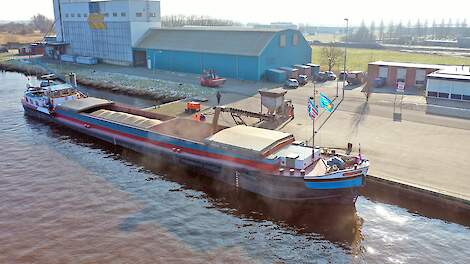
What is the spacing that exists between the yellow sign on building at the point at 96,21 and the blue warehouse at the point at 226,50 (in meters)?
10.2

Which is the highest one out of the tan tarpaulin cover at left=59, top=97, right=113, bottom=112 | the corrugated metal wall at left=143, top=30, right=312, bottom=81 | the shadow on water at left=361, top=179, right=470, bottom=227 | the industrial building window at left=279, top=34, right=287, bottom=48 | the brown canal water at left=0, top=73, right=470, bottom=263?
A: the industrial building window at left=279, top=34, right=287, bottom=48

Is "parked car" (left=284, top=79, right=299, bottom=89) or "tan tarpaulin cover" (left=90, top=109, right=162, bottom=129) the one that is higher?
"parked car" (left=284, top=79, right=299, bottom=89)

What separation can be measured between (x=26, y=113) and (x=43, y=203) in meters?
26.6

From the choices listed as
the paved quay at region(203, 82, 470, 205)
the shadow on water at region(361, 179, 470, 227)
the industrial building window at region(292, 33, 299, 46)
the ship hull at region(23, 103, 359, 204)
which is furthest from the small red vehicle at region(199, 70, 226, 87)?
the shadow on water at region(361, 179, 470, 227)

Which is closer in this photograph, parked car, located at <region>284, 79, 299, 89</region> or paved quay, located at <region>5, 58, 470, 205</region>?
paved quay, located at <region>5, 58, 470, 205</region>

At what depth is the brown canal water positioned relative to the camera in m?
20.8

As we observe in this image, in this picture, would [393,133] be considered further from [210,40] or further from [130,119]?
[210,40]

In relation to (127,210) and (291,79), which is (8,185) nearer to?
(127,210)

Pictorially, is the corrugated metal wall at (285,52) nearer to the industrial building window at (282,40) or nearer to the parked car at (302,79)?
the industrial building window at (282,40)

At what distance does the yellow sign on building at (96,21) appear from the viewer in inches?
3182

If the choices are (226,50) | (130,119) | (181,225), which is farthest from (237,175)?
(226,50)

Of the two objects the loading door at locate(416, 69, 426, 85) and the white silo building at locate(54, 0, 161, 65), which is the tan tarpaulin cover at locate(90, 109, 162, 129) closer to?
the loading door at locate(416, 69, 426, 85)

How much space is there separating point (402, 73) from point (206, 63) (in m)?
29.7

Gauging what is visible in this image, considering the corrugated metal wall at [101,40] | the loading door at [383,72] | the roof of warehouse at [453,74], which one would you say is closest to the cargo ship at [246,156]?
the roof of warehouse at [453,74]
